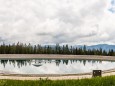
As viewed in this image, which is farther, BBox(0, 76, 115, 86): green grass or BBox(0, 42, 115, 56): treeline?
BBox(0, 42, 115, 56): treeline

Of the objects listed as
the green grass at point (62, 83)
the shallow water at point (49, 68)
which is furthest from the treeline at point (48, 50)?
the green grass at point (62, 83)

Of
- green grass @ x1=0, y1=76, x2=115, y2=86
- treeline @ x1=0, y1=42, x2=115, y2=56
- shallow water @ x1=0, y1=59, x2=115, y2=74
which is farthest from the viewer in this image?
treeline @ x1=0, y1=42, x2=115, y2=56

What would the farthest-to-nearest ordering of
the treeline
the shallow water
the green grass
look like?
the treeline → the shallow water → the green grass

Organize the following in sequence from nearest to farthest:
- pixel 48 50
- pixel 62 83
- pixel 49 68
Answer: pixel 62 83
pixel 49 68
pixel 48 50

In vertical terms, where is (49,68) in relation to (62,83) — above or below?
below

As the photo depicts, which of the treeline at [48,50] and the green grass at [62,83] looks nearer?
the green grass at [62,83]

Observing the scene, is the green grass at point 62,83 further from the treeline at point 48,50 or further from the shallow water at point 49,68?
the treeline at point 48,50

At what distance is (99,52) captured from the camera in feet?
289

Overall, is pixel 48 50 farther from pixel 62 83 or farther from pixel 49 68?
pixel 62 83

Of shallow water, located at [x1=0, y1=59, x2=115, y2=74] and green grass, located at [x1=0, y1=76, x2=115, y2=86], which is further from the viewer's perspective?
shallow water, located at [x1=0, y1=59, x2=115, y2=74]

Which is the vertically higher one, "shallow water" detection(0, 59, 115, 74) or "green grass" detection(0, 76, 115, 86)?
"green grass" detection(0, 76, 115, 86)

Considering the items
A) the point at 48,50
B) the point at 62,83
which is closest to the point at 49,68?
the point at 62,83

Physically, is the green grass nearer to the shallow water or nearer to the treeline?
the shallow water

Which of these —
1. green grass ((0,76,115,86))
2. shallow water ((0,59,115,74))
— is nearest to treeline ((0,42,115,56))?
shallow water ((0,59,115,74))
